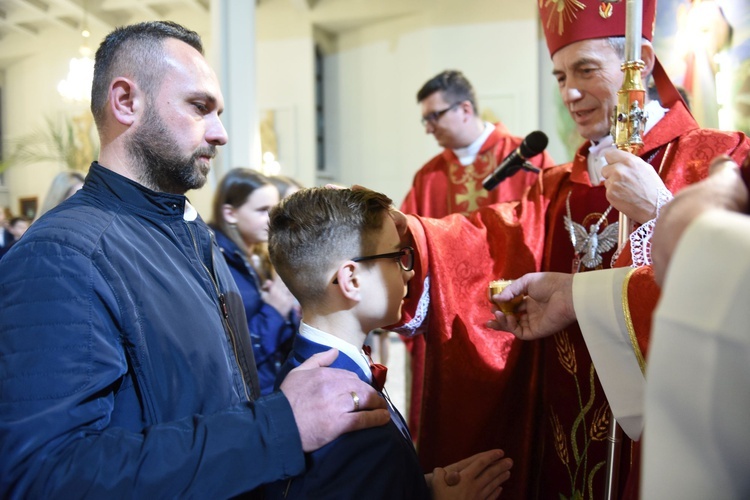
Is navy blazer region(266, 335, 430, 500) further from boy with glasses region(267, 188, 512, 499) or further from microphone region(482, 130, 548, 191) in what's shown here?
microphone region(482, 130, 548, 191)

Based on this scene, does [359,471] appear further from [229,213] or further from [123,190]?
[229,213]

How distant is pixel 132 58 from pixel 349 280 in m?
0.74

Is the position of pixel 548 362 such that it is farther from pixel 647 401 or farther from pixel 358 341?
pixel 647 401

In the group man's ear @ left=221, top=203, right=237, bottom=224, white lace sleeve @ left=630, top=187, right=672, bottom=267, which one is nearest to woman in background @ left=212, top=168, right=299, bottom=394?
man's ear @ left=221, top=203, right=237, bottom=224

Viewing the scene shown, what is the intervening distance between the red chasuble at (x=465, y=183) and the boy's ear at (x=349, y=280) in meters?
2.38

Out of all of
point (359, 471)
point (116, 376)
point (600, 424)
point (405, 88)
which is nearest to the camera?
point (116, 376)

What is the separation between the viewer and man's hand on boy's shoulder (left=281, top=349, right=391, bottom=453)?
1.21 m

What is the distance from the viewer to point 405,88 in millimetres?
10055

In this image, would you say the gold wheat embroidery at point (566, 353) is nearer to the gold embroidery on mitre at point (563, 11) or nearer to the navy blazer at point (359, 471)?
the navy blazer at point (359, 471)

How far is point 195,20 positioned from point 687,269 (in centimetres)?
962

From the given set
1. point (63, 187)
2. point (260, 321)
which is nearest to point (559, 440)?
point (260, 321)

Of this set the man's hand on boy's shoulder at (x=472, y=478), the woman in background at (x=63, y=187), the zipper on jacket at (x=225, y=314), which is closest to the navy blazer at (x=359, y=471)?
the man's hand on boy's shoulder at (x=472, y=478)

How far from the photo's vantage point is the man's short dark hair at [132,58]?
1479 mm

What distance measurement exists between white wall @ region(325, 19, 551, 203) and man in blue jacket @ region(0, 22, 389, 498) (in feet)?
26.2
